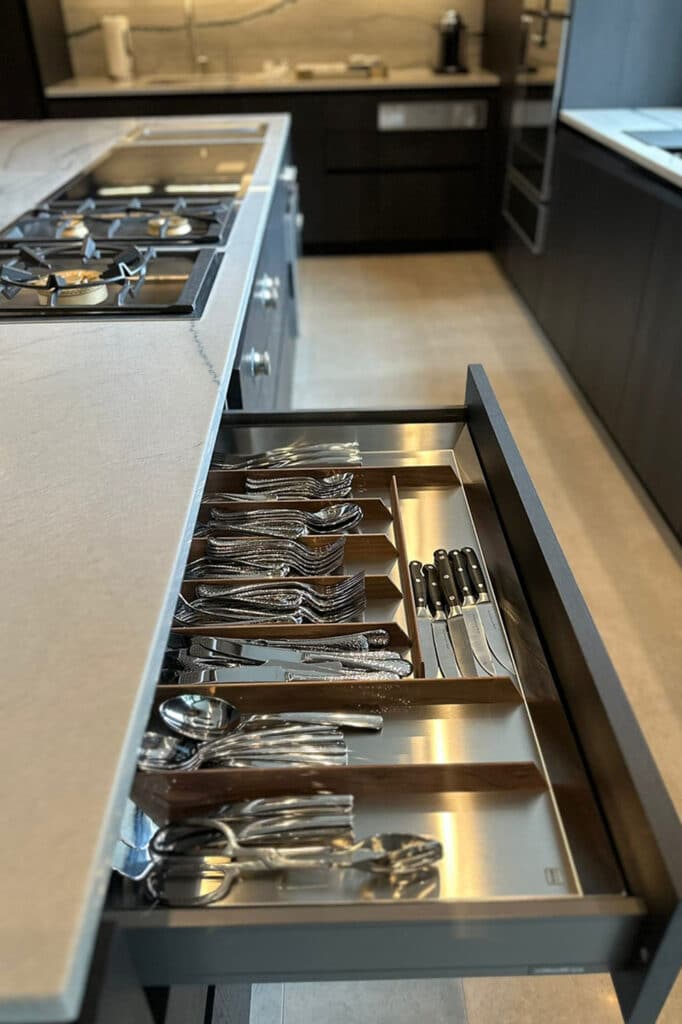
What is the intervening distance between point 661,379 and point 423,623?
142cm

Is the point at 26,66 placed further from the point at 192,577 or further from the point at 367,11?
the point at 192,577

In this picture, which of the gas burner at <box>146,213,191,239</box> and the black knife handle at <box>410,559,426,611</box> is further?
the gas burner at <box>146,213,191,239</box>

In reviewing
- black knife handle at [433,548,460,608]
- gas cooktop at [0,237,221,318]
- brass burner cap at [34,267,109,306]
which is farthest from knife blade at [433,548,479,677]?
brass burner cap at [34,267,109,306]

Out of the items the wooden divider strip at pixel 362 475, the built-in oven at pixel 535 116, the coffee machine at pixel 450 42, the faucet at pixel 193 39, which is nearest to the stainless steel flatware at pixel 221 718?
the wooden divider strip at pixel 362 475

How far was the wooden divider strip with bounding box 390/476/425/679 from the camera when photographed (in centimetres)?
86

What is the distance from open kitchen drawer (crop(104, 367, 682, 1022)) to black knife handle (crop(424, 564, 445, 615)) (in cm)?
4

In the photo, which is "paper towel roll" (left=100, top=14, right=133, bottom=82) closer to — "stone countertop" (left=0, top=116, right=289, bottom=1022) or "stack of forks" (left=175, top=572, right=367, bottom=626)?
"stone countertop" (left=0, top=116, right=289, bottom=1022)

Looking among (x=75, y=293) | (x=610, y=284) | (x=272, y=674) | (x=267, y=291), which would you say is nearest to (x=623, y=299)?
(x=610, y=284)

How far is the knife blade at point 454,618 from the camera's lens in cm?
90

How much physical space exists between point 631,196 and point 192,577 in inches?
75.2

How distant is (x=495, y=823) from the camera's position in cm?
72

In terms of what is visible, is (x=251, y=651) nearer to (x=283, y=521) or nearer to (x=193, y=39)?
(x=283, y=521)

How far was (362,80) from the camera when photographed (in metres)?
3.97

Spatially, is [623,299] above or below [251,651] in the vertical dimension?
below
